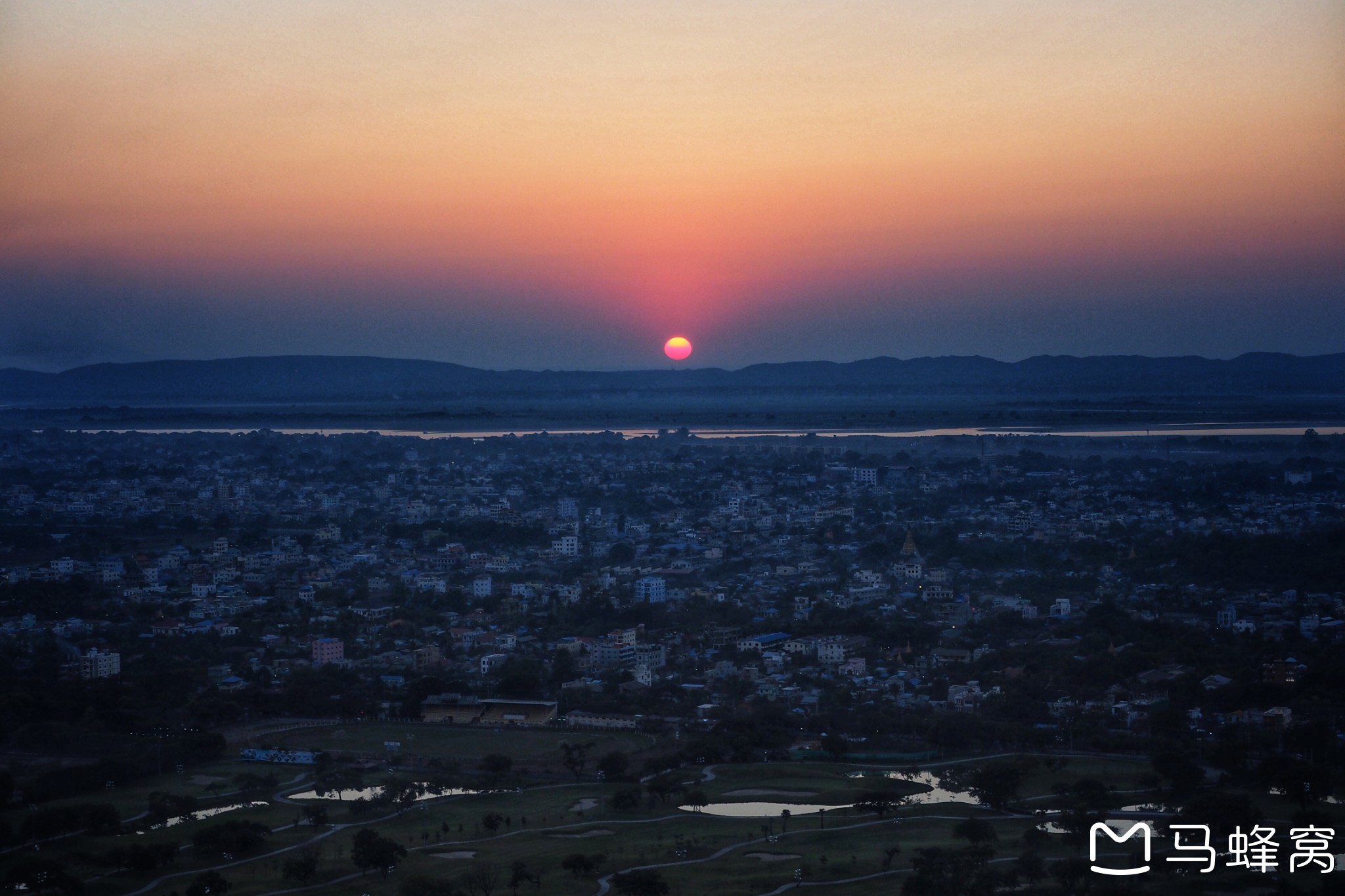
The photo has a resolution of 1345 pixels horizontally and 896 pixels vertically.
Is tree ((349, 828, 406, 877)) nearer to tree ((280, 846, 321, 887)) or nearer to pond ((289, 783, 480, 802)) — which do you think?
tree ((280, 846, 321, 887))

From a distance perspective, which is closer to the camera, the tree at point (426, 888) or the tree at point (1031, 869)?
the tree at point (1031, 869)

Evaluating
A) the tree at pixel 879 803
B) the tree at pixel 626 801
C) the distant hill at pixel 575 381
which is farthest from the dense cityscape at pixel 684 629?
the distant hill at pixel 575 381

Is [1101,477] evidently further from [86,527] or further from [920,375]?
[920,375]

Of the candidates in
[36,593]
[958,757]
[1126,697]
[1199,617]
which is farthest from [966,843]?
[36,593]

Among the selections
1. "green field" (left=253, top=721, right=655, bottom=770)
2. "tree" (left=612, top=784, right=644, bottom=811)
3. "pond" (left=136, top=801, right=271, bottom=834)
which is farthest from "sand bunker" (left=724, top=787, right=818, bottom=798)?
"pond" (left=136, top=801, right=271, bottom=834)

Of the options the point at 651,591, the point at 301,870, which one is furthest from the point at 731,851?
the point at 651,591

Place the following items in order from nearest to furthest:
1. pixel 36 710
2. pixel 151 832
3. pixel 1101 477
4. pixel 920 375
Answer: pixel 151 832 → pixel 36 710 → pixel 1101 477 → pixel 920 375

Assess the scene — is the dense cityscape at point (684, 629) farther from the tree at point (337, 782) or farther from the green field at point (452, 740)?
the tree at point (337, 782)
